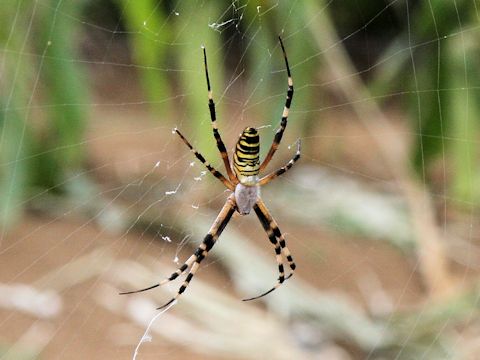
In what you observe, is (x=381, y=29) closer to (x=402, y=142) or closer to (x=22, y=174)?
(x=402, y=142)

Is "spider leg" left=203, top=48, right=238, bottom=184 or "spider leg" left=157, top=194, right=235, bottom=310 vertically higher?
"spider leg" left=203, top=48, right=238, bottom=184

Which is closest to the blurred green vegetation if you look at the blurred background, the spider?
the blurred background

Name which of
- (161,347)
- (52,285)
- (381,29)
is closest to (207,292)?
(161,347)

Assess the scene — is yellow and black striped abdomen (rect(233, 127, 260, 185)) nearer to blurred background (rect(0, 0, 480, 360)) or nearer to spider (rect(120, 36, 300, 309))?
spider (rect(120, 36, 300, 309))

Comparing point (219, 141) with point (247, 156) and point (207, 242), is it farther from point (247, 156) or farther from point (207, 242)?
point (207, 242)

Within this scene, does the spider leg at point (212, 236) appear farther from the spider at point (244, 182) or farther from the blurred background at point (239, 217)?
the blurred background at point (239, 217)

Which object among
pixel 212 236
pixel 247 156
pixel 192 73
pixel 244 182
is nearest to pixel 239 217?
pixel 192 73

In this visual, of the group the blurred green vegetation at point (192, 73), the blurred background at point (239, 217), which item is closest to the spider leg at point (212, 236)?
the blurred background at point (239, 217)
